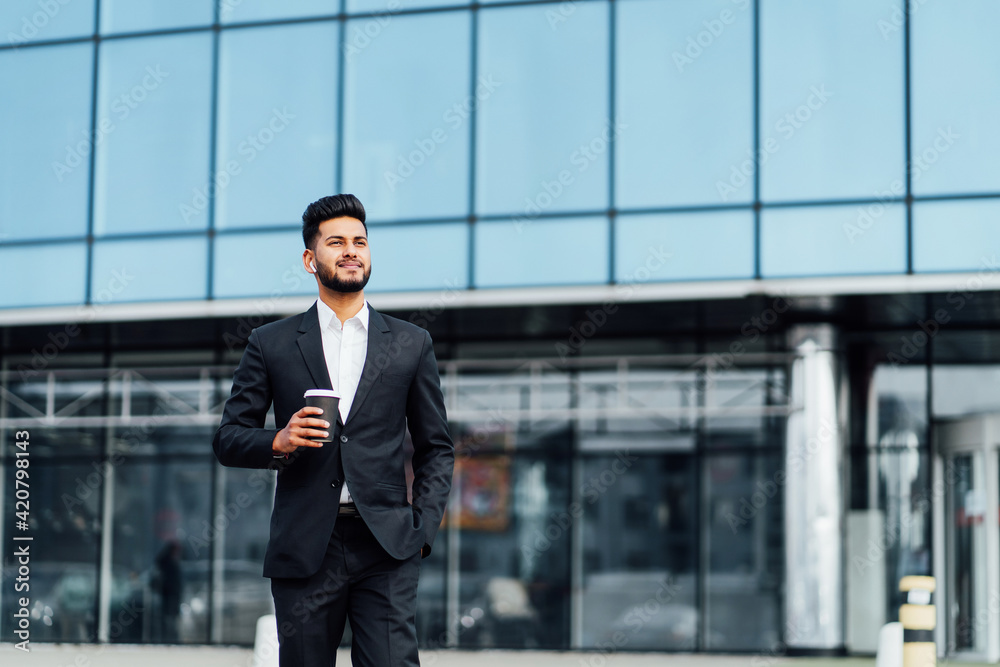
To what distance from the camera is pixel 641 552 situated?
533 inches

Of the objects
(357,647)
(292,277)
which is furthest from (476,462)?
(357,647)

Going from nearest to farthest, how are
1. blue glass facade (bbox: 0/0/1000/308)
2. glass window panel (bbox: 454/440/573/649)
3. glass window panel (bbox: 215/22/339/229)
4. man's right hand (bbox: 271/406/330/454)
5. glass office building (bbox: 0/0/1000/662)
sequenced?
man's right hand (bbox: 271/406/330/454)
blue glass facade (bbox: 0/0/1000/308)
glass office building (bbox: 0/0/1000/662)
glass window panel (bbox: 215/22/339/229)
glass window panel (bbox: 454/440/573/649)

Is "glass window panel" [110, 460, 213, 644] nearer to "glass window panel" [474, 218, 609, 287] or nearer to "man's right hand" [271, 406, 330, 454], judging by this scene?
"glass window panel" [474, 218, 609, 287]

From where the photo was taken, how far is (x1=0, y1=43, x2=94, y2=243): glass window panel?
13.4 metres

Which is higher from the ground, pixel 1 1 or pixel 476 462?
pixel 1 1

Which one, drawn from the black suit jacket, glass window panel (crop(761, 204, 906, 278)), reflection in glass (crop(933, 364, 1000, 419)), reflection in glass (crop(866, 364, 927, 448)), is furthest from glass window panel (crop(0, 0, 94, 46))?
the black suit jacket

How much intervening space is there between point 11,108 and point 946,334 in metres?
10.7

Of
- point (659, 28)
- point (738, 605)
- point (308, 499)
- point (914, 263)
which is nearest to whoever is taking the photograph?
point (308, 499)

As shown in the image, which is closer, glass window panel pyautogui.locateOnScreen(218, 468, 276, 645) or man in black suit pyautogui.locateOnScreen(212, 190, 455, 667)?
man in black suit pyautogui.locateOnScreen(212, 190, 455, 667)

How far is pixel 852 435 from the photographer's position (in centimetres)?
1336

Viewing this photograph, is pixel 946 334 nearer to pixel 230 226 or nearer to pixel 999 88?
pixel 999 88

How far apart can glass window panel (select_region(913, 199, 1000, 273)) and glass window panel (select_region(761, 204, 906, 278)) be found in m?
0.17

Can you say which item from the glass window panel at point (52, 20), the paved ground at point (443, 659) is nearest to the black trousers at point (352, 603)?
the paved ground at point (443, 659)

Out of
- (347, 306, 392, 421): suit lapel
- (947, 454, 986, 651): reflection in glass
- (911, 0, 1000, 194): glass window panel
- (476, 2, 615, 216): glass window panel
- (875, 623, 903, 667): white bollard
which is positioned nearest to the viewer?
(347, 306, 392, 421): suit lapel
